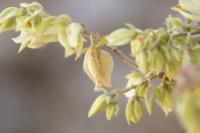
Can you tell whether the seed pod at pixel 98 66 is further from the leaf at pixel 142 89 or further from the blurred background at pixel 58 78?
the blurred background at pixel 58 78

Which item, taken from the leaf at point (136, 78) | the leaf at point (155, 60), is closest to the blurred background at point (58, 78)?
the leaf at point (136, 78)

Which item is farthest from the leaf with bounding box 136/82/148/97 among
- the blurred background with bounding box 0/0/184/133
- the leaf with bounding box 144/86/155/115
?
the blurred background with bounding box 0/0/184/133

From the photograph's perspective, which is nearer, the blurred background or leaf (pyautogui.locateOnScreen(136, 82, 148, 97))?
leaf (pyautogui.locateOnScreen(136, 82, 148, 97))

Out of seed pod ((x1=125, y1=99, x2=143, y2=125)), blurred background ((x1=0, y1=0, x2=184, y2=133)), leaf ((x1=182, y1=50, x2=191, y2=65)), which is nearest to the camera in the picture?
leaf ((x1=182, y1=50, x2=191, y2=65))

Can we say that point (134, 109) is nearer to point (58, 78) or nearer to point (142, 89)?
point (142, 89)

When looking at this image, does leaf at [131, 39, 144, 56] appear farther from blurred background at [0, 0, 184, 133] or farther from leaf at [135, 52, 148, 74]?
blurred background at [0, 0, 184, 133]

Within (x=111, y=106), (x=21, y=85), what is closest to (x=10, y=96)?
(x=21, y=85)

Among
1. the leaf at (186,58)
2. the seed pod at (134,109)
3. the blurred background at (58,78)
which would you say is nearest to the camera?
the leaf at (186,58)
